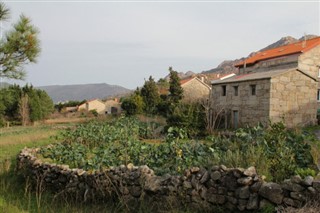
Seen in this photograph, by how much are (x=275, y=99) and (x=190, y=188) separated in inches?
514

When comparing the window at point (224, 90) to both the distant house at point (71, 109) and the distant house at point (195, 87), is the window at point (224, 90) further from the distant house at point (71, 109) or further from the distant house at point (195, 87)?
the distant house at point (71, 109)

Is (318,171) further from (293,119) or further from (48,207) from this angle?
(293,119)

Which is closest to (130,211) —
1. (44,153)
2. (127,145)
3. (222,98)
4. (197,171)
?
(197,171)

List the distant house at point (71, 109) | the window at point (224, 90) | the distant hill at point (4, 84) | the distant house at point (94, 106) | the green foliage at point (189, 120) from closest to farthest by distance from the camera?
the distant hill at point (4, 84), the green foliage at point (189, 120), the window at point (224, 90), the distant house at point (71, 109), the distant house at point (94, 106)

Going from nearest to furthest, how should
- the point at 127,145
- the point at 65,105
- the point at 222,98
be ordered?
the point at 127,145 → the point at 222,98 → the point at 65,105

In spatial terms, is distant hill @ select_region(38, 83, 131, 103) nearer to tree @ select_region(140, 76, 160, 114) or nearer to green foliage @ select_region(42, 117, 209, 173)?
tree @ select_region(140, 76, 160, 114)

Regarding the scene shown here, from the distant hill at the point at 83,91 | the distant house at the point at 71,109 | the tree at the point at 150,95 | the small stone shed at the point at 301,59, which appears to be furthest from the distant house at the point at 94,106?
the distant hill at the point at 83,91

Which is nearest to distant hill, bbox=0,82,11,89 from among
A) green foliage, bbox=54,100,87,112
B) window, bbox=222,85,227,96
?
window, bbox=222,85,227,96

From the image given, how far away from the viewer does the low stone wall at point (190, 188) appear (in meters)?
3.85

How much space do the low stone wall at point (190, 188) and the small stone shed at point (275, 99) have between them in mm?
11930

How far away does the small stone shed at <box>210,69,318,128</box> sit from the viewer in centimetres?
1638

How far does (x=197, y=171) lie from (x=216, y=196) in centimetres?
53

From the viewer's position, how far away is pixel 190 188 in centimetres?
473

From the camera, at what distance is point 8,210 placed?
4.73 metres
